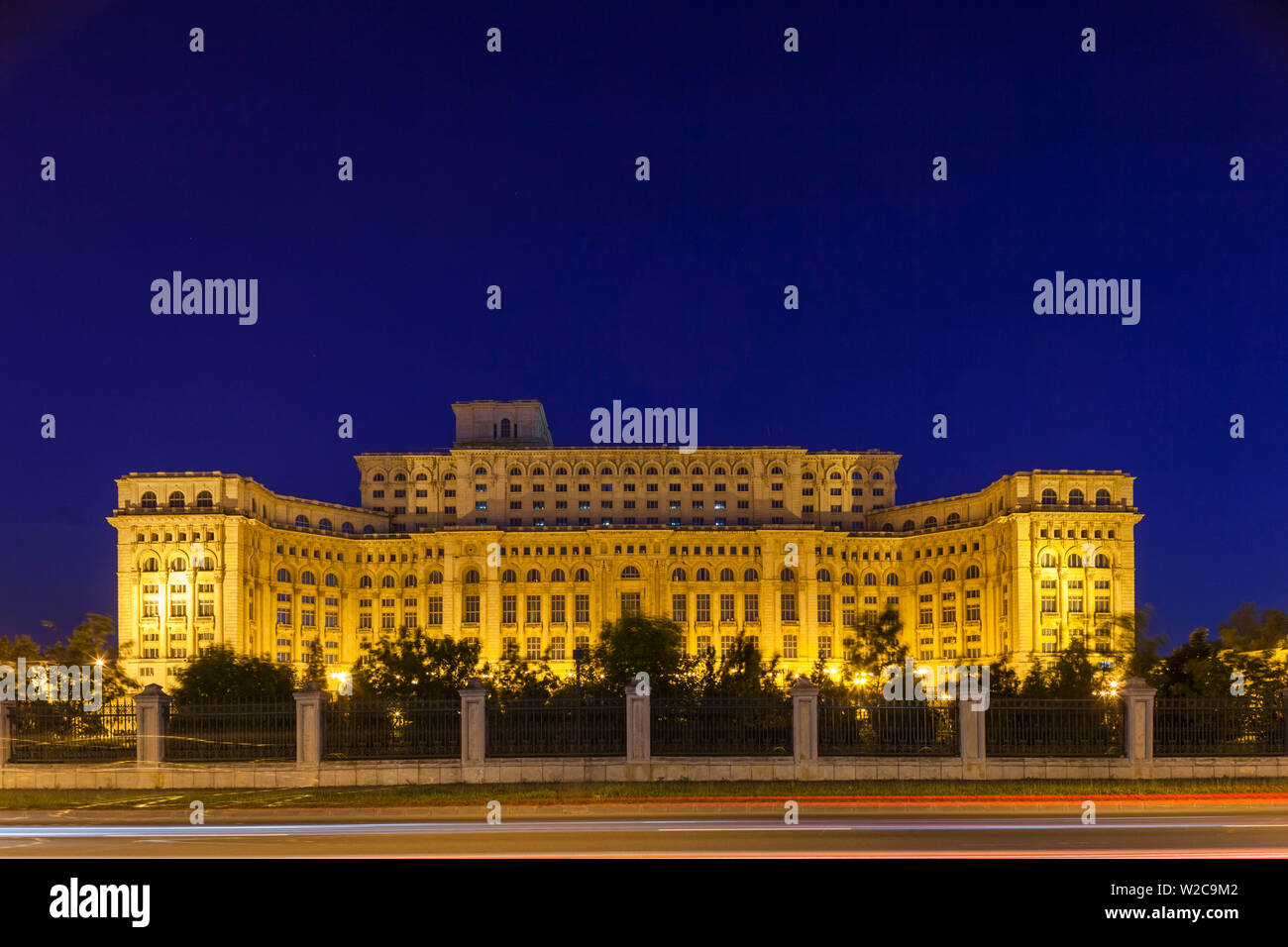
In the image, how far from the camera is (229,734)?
33.2 metres

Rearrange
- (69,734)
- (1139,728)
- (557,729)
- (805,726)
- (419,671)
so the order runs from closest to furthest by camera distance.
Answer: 1. (805,726)
2. (1139,728)
3. (557,729)
4. (69,734)
5. (419,671)

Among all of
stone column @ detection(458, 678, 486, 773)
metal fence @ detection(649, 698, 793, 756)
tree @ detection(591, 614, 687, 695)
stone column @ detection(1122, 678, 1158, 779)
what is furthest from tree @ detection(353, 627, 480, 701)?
stone column @ detection(1122, 678, 1158, 779)

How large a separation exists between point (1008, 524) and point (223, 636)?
98.3m

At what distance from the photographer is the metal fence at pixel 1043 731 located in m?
33.4

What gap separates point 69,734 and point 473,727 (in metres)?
11.9

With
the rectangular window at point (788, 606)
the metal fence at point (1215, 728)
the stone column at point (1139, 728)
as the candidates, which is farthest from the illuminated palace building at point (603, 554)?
the stone column at point (1139, 728)

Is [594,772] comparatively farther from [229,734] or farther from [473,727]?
[229,734]

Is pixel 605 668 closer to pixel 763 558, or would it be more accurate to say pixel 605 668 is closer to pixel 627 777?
pixel 627 777

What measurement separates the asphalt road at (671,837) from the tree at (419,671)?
26866mm

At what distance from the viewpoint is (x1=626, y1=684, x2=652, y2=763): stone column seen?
32.7m

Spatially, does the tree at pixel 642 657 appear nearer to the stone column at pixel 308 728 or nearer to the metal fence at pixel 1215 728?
the stone column at pixel 308 728

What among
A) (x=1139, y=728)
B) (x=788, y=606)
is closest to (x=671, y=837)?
(x=1139, y=728)

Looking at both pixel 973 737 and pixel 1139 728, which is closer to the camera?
pixel 973 737
